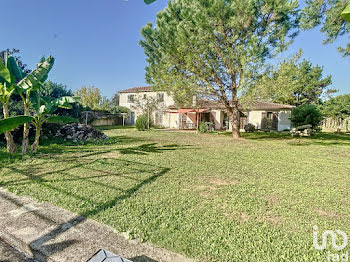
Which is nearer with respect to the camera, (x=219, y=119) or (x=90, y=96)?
(x=219, y=119)

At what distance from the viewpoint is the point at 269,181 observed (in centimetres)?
571

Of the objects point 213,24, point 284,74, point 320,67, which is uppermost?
point 320,67

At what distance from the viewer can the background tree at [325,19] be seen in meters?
11.8

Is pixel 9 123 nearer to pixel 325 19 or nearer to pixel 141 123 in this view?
pixel 141 123

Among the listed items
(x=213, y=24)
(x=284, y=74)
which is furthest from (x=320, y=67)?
(x=213, y=24)

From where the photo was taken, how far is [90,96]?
1583 inches

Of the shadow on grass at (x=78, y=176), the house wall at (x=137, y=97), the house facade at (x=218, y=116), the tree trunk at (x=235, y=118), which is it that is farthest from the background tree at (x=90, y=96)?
the shadow on grass at (x=78, y=176)

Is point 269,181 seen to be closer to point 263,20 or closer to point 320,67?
point 263,20

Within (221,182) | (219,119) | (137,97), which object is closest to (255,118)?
(219,119)

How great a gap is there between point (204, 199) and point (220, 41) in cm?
1392

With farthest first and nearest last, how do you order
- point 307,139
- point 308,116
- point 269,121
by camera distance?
1. point 269,121
2. point 308,116
3. point 307,139

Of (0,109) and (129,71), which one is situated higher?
(129,71)

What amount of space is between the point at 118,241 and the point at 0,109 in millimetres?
12975

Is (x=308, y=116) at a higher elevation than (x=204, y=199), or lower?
higher
